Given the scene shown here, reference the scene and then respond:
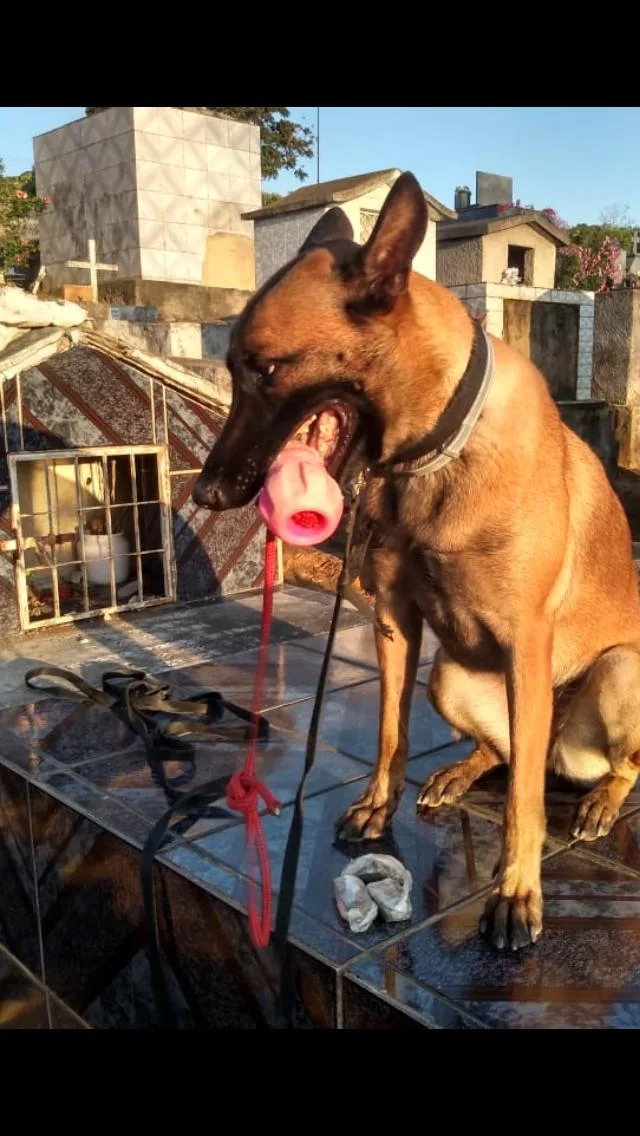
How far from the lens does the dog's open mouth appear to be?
7.32 ft

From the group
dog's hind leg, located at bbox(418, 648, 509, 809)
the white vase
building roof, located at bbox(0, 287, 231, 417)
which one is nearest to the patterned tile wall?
the white vase

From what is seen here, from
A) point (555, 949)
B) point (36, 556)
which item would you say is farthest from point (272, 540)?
point (36, 556)

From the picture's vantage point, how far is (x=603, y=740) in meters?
2.71

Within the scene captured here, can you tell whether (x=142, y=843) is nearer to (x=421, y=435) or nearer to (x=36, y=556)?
(x=421, y=435)

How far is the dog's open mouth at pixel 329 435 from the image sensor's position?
87.8 inches

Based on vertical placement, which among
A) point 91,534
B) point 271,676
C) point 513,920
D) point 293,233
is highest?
point 293,233

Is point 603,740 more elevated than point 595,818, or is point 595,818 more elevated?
point 603,740

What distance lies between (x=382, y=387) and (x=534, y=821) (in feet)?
4.01

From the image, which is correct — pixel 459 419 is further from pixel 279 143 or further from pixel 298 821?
pixel 279 143

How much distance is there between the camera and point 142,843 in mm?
2783

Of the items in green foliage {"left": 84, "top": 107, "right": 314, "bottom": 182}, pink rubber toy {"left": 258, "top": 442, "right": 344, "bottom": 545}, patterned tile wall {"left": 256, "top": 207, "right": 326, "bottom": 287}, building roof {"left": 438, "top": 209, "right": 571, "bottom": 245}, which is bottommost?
pink rubber toy {"left": 258, "top": 442, "right": 344, "bottom": 545}

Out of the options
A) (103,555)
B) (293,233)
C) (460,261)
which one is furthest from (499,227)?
(103,555)

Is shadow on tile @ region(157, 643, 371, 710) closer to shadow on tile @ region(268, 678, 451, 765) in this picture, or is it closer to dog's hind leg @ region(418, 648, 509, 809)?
shadow on tile @ region(268, 678, 451, 765)

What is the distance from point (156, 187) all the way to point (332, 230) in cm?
1342
